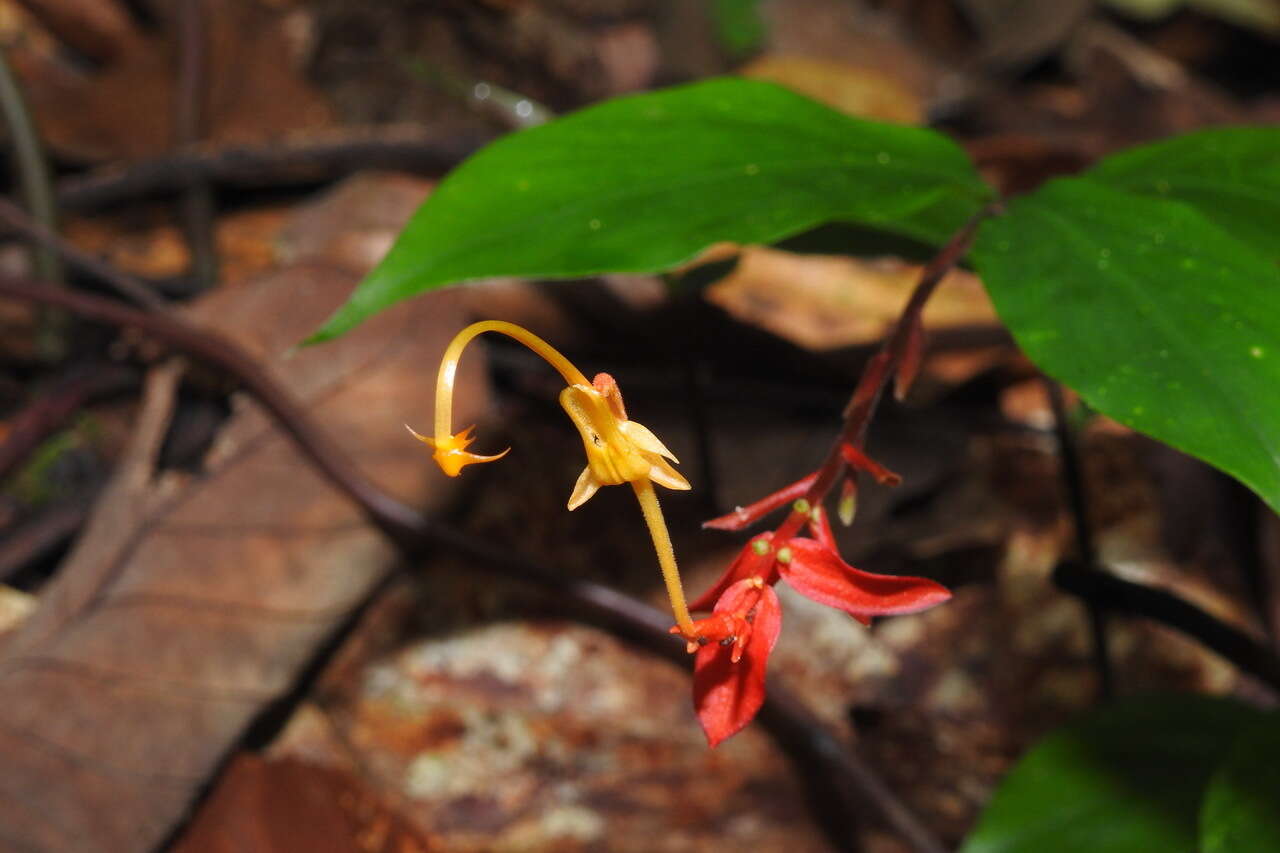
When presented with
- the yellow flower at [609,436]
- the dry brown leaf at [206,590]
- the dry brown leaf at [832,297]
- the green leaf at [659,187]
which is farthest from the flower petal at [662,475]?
the dry brown leaf at [832,297]

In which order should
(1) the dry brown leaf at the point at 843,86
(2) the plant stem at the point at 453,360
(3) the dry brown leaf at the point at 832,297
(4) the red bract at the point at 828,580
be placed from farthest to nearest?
1. (1) the dry brown leaf at the point at 843,86
2. (3) the dry brown leaf at the point at 832,297
3. (4) the red bract at the point at 828,580
4. (2) the plant stem at the point at 453,360

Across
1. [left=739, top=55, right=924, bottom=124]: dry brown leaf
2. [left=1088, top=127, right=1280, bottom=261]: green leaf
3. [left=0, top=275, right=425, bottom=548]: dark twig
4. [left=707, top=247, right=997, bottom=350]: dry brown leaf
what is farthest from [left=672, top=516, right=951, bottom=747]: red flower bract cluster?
[left=739, top=55, right=924, bottom=124]: dry brown leaf

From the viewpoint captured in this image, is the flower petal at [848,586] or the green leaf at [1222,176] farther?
the green leaf at [1222,176]

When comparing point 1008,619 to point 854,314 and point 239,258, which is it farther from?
point 239,258

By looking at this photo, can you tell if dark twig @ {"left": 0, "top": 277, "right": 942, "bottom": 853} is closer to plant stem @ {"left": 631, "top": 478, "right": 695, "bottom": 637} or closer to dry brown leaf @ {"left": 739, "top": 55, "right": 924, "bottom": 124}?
plant stem @ {"left": 631, "top": 478, "right": 695, "bottom": 637}

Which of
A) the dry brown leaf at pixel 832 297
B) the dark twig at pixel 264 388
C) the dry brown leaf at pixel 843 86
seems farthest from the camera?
the dry brown leaf at pixel 843 86

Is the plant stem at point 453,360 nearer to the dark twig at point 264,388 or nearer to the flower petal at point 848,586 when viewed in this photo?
the flower petal at point 848,586
